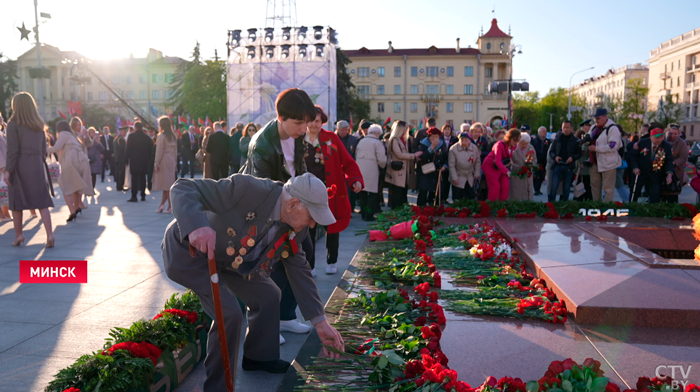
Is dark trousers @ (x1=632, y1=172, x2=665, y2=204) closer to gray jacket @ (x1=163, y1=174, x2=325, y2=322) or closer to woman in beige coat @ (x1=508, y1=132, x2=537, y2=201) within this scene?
woman in beige coat @ (x1=508, y1=132, x2=537, y2=201)

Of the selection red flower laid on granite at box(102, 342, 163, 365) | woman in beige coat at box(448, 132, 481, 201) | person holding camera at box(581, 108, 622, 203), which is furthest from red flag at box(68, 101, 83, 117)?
red flower laid on granite at box(102, 342, 163, 365)

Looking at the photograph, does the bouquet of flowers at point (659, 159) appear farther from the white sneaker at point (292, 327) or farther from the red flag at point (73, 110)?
the red flag at point (73, 110)

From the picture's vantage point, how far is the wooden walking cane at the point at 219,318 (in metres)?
2.55

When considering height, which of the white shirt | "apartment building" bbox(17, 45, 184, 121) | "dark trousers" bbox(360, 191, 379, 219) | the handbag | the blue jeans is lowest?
"dark trousers" bbox(360, 191, 379, 219)

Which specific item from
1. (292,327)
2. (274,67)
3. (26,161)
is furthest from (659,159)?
(274,67)

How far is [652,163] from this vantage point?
10531 millimetres

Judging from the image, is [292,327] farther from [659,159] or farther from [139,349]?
[659,159]

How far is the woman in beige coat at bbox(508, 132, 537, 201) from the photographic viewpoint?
10266 mm

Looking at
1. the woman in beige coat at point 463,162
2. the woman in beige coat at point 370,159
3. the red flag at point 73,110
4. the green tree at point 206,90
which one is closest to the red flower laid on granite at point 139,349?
the woman in beige coat at point 370,159

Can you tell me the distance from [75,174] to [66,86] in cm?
8902

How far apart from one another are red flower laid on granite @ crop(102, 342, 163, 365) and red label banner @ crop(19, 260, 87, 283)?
3003mm

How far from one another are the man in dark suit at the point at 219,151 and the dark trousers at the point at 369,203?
12.5 ft

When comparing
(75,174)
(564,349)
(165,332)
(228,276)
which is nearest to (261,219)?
(228,276)

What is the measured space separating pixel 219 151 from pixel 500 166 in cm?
633
